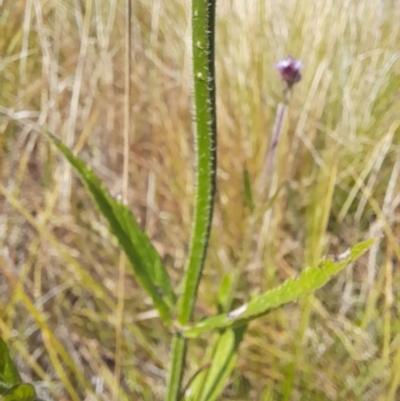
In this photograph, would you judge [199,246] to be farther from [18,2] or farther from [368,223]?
[18,2]

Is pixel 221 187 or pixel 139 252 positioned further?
pixel 221 187

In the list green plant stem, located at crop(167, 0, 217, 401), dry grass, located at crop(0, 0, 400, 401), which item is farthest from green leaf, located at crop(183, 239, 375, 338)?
dry grass, located at crop(0, 0, 400, 401)

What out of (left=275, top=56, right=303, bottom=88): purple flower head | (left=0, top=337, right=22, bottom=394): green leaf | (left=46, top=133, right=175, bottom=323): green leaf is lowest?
(left=0, top=337, right=22, bottom=394): green leaf

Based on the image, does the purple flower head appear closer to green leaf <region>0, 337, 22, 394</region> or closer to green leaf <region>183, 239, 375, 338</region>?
green leaf <region>183, 239, 375, 338</region>

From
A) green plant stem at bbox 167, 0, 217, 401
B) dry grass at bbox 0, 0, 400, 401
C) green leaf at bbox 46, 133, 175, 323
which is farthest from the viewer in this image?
dry grass at bbox 0, 0, 400, 401

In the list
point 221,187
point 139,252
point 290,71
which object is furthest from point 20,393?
point 221,187

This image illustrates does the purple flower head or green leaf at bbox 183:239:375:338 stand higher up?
the purple flower head

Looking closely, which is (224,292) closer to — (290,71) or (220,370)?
(220,370)
